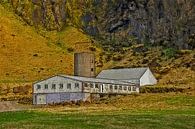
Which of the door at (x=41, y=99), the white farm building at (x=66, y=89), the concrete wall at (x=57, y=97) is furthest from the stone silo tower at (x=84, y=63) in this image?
the door at (x=41, y=99)

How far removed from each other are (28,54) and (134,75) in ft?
188

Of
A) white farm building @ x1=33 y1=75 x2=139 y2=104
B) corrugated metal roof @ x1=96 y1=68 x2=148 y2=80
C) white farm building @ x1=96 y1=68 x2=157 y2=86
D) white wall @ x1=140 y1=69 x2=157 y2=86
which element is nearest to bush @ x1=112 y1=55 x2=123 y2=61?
white farm building @ x1=96 y1=68 x2=157 y2=86

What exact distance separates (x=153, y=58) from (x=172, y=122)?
13067cm

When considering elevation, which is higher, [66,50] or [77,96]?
[66,50]

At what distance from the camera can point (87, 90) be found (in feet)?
349

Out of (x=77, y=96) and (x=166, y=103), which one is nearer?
(x=166, y=103)

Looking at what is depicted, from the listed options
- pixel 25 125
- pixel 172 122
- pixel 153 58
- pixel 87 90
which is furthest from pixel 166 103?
pixel 153 58

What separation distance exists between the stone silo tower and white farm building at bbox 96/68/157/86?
6521 millimetres

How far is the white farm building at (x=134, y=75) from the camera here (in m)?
132

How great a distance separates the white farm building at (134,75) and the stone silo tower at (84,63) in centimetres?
652

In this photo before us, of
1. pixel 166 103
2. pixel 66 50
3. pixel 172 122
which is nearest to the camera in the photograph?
pixel 172 122

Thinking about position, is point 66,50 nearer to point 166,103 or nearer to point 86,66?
point 86,66

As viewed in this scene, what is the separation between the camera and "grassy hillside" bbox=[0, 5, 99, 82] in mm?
165625

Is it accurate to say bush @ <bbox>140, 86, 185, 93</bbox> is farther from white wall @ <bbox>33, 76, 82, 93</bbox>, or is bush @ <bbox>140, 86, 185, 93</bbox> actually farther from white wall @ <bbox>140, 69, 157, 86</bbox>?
white wall @ <bbox>33, 76, 82, 93</bbox>
